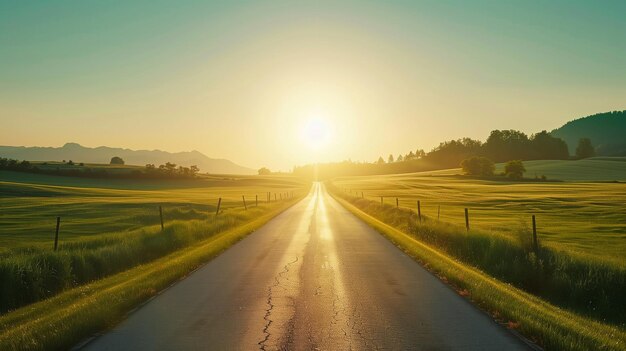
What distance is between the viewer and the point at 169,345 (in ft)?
25.5

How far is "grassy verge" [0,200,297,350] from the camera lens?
814 cm

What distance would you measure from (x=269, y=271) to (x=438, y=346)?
801 centimetres

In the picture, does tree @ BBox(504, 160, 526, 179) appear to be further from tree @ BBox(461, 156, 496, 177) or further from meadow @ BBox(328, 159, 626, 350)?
meadow @ BBox(328, 159, 626, 350)

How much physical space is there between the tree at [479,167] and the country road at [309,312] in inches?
4934

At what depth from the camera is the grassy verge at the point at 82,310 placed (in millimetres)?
8144

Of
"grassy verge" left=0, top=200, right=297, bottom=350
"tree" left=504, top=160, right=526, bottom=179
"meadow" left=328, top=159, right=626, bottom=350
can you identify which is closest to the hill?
"tree" left=504, top=160, right=526, bottom=179

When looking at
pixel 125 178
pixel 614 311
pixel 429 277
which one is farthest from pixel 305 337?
pixel 125 178

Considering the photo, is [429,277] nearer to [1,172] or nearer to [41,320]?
[41,320]

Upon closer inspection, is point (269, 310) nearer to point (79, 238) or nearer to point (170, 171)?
point (79, 238)

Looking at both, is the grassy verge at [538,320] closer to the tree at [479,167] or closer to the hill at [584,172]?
the hill at [584,172]

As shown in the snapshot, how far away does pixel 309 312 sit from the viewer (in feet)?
32.5

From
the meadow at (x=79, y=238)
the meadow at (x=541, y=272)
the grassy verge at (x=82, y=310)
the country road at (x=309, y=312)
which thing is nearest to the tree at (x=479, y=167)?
the meadow at (x=79, y=238)

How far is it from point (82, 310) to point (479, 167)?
5383 inches

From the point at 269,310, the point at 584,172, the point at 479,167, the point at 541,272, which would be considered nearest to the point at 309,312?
the point at 269,310
